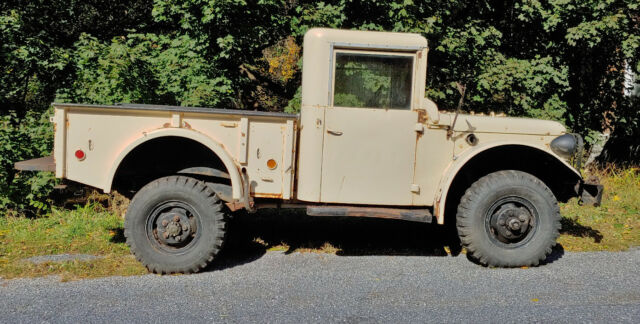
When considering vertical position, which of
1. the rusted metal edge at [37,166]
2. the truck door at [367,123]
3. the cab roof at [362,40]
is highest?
the cab roof at [362,40]

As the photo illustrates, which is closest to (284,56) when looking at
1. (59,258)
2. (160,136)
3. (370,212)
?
(160,136)

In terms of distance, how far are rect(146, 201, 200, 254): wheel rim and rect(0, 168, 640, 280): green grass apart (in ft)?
1.13

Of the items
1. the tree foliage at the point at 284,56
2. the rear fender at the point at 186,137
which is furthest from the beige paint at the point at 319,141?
the tree foliage at the point at 284,56

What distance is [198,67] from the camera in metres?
7.77

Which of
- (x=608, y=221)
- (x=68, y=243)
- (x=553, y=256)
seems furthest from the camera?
(x=608, y=221)

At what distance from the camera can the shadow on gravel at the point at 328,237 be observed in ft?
17.6

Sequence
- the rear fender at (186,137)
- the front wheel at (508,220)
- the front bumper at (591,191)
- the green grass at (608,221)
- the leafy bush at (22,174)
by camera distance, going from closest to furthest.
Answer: the rear fender at (186,137)
the front wheel at (508,220)
the front bumper at (591,191)
the green grass at (608,221)
the leafy bush at (22,174)

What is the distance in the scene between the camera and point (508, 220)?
15.7 ft

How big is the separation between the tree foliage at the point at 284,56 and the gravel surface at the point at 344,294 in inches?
132

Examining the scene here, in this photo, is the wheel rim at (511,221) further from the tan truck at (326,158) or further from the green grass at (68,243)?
the green grass at (68,243)

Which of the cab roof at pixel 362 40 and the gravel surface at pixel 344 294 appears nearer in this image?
the gravel surface at pixel 344 294

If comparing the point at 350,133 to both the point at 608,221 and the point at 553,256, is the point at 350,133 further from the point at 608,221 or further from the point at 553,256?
the point at 608,221

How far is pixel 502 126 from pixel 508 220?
35.6 inches

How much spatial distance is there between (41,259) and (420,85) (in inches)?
156
